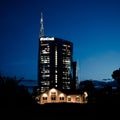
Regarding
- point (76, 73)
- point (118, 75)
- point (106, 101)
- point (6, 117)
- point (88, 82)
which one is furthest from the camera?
point (76, 73)

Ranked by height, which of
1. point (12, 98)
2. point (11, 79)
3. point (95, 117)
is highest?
point (11, 79)

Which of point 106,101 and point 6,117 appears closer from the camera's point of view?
point 6,117

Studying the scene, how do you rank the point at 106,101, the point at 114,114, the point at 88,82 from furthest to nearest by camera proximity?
the point at 88,82
the point at 106,101
the point at 114,114

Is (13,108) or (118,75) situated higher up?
(118,75)

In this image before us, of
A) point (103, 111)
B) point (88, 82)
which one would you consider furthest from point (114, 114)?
point (88, 82)

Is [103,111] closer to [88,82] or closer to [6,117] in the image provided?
[6,117]

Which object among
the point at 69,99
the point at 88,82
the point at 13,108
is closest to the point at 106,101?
the point at 13,108

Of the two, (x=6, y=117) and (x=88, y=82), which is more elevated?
(x=88, y=82)

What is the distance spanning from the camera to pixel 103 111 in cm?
2570

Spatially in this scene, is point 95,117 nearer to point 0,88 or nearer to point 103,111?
point 103,111

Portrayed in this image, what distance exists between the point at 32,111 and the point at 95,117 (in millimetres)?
6524

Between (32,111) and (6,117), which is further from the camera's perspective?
(32,111)

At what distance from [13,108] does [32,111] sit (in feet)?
18.8

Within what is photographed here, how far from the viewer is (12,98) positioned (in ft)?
76.2
